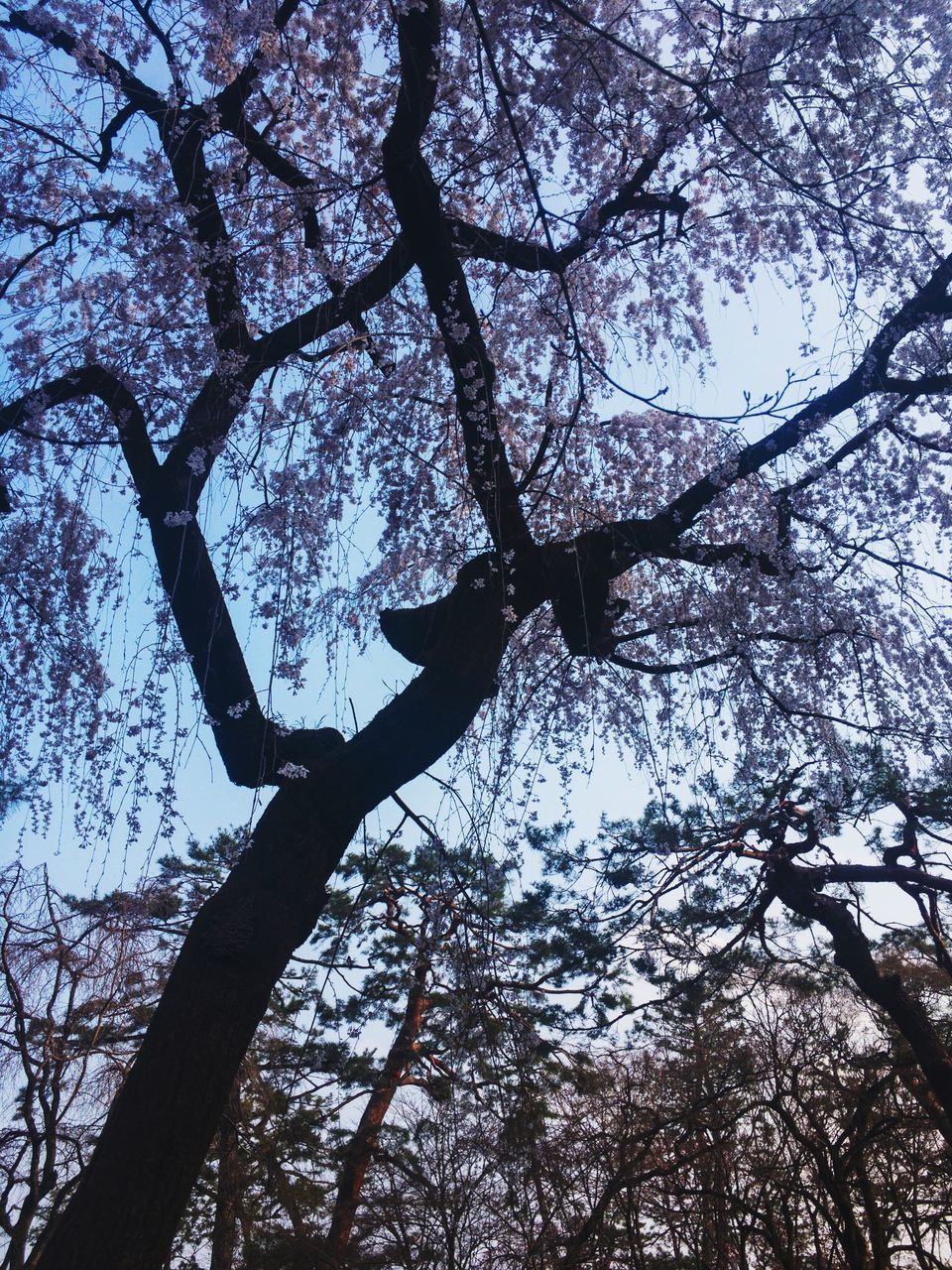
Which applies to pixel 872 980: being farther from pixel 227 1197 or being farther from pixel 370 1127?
pixel 227 1197

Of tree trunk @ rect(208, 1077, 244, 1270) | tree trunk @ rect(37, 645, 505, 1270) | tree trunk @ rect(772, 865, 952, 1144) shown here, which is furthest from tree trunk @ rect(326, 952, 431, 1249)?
tree trunk @ rect(37, 645, 505, 1270)

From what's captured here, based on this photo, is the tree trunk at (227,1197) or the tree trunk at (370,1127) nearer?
the tree trunk at (227,1197)

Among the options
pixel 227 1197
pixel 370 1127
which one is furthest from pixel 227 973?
pixel 370 1127

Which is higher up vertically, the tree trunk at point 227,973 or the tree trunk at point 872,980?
the tree trunk at point 872,980

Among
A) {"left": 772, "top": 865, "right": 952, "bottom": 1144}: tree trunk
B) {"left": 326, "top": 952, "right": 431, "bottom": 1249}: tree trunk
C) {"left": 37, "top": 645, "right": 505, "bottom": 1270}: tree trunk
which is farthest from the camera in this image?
{"left": 326, "top": 952, "right": 431, "bottom": 1249}: tree trunk

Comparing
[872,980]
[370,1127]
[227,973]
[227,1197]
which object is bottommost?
[227,973]

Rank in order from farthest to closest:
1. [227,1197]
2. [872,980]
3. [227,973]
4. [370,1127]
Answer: [370,1127] < [227,1197] < [872,980] < [227,973]

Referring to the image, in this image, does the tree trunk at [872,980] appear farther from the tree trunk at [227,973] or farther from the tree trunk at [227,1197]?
the tree trunk at [227,1197]

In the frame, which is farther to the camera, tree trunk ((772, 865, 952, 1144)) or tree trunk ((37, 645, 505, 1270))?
tree trunk ((772, 865, 952, 1144))

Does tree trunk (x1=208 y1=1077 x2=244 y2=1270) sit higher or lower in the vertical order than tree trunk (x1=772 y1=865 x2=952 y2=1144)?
lower

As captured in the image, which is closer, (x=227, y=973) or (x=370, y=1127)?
(x=227, y=973)

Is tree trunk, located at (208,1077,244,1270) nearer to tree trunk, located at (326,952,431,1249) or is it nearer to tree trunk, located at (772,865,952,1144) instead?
tree trunk, located at (326,952,431,1249)

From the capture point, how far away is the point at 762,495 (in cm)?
440

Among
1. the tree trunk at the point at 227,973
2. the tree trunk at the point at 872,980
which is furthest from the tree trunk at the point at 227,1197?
the tree trunk at the point at 227,973
